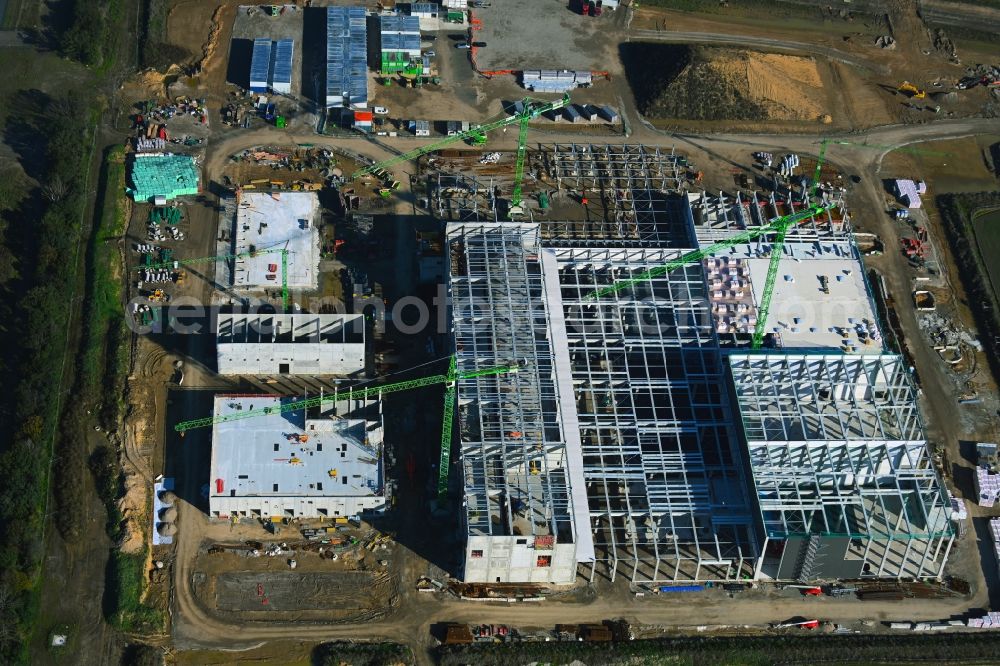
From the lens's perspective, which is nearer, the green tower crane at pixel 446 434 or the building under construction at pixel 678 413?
the building under construction at pixel 678 413

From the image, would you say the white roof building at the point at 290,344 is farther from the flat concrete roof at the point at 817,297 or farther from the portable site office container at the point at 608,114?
the portable site office container at the point at 608,114

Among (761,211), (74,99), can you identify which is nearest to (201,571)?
(74,99)

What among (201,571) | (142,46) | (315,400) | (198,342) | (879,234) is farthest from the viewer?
(142,46)

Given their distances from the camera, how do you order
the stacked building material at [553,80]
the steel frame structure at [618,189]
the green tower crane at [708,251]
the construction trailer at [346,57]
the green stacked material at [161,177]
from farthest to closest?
the stacked building material at [553,80] < the construction trailer at [346,57] < the steel frame structure at [618,189] < the green stacked material at [161,177] < the green tower crane at [708,251]

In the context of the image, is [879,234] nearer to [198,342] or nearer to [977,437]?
[977,437]

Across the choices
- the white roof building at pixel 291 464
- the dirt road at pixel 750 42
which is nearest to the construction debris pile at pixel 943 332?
the dirt road at pixel 750 42

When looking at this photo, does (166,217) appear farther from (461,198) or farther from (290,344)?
(461,198)

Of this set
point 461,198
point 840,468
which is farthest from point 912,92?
point 840,468
